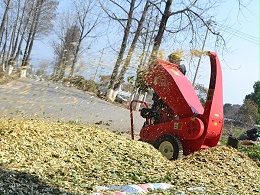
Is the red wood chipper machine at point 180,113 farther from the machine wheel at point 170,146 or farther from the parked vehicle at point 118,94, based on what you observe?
the parked vehicle at point 118,94

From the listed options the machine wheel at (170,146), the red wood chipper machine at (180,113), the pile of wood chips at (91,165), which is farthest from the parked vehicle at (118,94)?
the pile of wood chips at (91,165)

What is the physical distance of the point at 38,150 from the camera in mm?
5539

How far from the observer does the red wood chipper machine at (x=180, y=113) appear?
8.08 metres

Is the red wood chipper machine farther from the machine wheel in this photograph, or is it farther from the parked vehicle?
the parked vehicle

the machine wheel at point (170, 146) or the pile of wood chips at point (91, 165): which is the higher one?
the machine wheel at point (170, 146)

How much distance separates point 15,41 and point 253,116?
83.4 ft

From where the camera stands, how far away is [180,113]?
8.47m

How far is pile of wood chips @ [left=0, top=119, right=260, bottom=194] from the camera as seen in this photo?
457 cm

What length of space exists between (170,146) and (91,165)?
3.00 meters

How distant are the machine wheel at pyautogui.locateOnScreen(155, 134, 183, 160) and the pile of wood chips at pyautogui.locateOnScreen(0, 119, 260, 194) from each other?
8.5 inches

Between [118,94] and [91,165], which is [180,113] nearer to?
[91,165]

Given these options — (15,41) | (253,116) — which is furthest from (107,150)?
(15,41)

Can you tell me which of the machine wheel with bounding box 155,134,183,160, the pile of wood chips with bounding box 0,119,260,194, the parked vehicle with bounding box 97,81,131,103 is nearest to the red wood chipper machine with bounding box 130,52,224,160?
the machine wheel with bounding box 155,134,183,160

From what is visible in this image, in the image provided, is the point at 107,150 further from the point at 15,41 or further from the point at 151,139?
the point at 15,41
